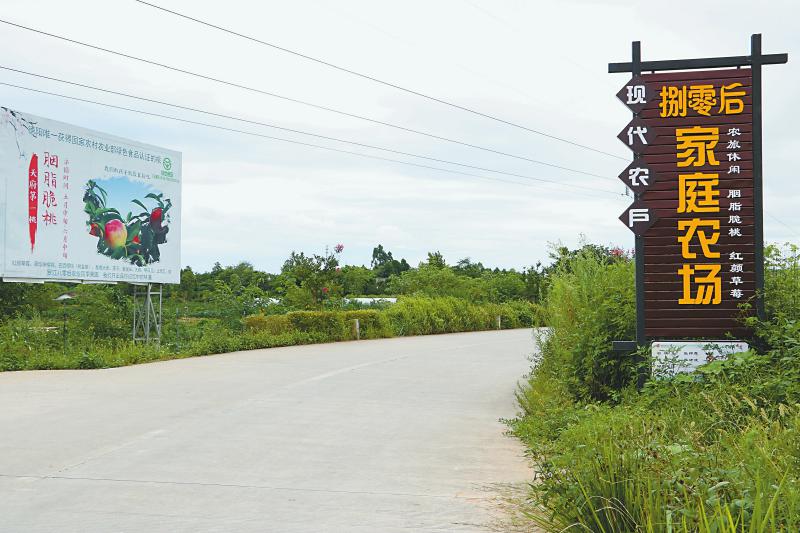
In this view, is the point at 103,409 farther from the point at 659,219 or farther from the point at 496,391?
the point at 659,219

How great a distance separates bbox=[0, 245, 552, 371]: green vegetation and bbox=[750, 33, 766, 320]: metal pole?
5.56 metres

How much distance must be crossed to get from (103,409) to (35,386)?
3.38m

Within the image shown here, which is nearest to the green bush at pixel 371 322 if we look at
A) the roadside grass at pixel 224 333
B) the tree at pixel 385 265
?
the roadside grass at pixel 224 333

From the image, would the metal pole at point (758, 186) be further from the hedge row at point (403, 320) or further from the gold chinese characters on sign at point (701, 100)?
the hedge row at point (403, 320)

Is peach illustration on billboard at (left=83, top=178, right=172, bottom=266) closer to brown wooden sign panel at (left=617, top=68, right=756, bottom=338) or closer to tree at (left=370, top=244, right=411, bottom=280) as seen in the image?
brown wooden sign panel at (left=617, top=68, right=756, bottom=338)

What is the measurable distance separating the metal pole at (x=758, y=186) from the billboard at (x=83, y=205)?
46.7 feet

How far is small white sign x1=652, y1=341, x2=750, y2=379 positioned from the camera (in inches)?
383

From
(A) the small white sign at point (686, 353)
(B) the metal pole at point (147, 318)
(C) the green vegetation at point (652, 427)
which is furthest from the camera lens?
(B) the metal pole at point (147, 318)

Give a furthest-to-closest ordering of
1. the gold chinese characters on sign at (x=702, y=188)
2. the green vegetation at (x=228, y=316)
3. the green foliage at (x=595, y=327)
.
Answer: the green vegetation at (x=228, y=316) < the green foliage at (x=595, y=327) < the gold chinese characters on sign at (x=702, y=188)

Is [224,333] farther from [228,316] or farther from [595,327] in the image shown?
[595,327]

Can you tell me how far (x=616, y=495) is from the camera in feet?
16.9

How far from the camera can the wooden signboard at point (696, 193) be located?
32.8ft

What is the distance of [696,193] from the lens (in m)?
10.1

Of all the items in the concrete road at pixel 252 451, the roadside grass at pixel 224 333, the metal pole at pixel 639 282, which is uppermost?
the metal pole at pixel 639 282
